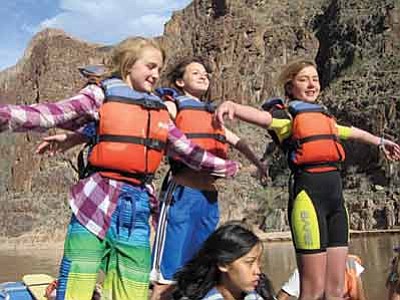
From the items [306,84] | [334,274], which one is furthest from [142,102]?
[334,274]

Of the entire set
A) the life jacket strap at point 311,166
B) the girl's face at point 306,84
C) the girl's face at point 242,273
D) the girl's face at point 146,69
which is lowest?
the girl's face at point 242,273

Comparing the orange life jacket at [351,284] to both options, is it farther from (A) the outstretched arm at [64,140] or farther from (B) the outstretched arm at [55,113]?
(B) the outstretched arm at [55,113]

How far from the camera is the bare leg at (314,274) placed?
3.99m

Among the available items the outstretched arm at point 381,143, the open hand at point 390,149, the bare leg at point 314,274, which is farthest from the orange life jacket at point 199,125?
the open hand at point 390,149

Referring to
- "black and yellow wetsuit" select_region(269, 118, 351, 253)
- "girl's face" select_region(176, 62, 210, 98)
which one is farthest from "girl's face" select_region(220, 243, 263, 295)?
"girl's face" select_region(176, 62, 210, 98)

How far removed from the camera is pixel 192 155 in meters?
3.68

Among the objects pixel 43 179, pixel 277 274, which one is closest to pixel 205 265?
pixel 277 274

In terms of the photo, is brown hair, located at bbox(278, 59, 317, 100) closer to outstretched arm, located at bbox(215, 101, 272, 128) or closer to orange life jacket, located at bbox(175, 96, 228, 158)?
outstretched arm, located at bbox(215, 101, 272, 128)

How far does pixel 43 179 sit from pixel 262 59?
3282cm

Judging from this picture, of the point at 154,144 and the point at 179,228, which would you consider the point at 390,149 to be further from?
the point at 154,144

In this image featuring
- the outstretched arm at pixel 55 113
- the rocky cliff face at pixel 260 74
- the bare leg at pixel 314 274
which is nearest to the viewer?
the outstretched arm at pixel 55 113

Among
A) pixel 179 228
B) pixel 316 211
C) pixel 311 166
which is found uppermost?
pixel 311 166

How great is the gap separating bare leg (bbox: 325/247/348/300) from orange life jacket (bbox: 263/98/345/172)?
533 millimetres

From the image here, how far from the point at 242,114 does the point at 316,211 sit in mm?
753
